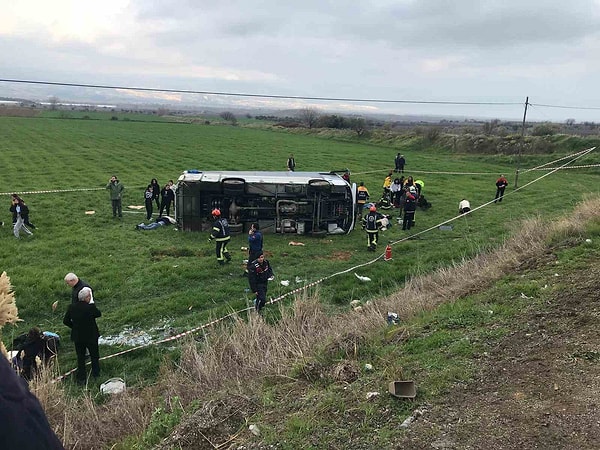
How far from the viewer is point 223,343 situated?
6.91 metres

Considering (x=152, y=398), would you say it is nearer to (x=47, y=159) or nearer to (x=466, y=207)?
(x=466, y=207)

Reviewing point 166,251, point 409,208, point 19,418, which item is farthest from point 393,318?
point 409,208

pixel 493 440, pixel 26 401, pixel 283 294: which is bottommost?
pixel 283 294

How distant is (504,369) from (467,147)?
3981 centimetres

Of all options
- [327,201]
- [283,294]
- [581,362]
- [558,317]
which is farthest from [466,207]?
[581,362]

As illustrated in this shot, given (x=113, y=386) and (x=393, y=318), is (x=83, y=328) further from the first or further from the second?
(x=393, y=318)

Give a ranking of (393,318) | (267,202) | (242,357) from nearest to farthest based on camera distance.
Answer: (242,357) → (393,318) → (267,202)

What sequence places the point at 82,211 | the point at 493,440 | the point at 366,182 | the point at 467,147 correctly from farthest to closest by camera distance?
1. the point at 467,147
2. the point at 366,182
3. the point at 82,211
4. the point at 493,440

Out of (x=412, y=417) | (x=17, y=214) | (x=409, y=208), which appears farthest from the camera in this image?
(x=409, y=208)

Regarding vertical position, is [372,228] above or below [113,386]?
above

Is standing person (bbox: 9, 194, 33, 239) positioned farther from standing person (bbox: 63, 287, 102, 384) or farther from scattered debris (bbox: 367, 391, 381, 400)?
scattered debris (bbox: 367, 391, 381, 400)

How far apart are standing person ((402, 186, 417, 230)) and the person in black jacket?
616 inches

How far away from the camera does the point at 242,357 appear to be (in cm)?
659

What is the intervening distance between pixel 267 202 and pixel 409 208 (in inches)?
197
